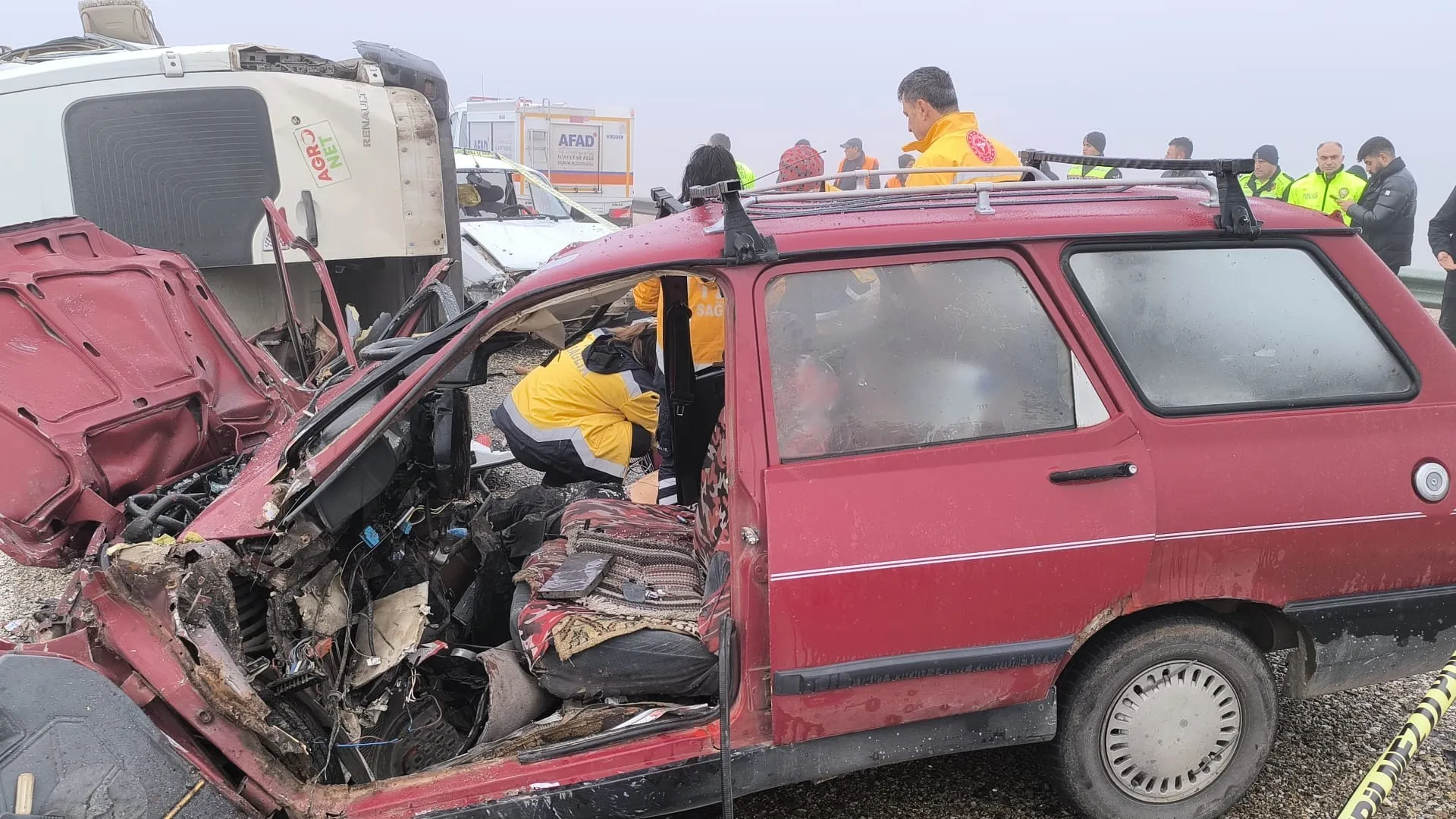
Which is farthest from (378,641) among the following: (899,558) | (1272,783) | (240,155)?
(240,155)

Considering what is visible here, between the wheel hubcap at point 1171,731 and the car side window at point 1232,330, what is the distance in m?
0.74

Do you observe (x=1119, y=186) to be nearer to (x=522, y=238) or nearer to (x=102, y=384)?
(x=102, y=384)

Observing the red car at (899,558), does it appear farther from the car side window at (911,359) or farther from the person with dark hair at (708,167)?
the person with dark hair at (708,167)

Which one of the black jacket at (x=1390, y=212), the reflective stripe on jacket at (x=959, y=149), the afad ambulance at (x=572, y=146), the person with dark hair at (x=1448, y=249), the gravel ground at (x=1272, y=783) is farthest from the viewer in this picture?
the afad ambulance at (x=572, y=146)

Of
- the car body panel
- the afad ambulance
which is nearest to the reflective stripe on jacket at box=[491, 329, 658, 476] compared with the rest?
the car body panel

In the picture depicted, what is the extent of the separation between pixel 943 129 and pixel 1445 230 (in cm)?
445

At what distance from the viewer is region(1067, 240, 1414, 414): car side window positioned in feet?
7.97

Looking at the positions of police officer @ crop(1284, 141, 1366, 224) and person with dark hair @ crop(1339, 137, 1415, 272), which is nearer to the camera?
person with dark hair @ crop(1339, 137, 1415, 272)

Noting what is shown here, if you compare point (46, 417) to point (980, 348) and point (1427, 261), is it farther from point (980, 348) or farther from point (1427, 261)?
point (1427, 261)

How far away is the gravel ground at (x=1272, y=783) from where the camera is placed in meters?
2.72

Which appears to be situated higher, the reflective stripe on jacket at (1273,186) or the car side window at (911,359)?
the reflective stripe on jacket at (1273,186)

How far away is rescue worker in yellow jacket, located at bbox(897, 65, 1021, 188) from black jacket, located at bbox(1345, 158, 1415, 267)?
431 cm

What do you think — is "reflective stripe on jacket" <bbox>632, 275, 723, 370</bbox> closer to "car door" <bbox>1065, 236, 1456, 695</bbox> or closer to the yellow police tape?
"car door" <bbox>1065, 236, 1456, 695</bbox>

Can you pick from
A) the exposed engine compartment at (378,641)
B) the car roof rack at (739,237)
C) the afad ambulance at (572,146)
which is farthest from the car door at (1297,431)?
the afad ambulance at (572,146)
